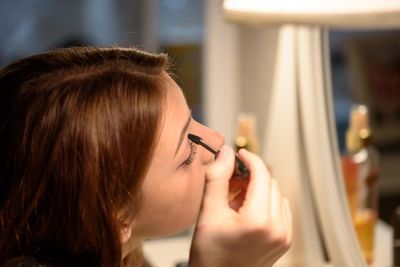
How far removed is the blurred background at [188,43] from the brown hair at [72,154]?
16cm

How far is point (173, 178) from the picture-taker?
2.16ft

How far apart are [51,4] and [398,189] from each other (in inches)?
84.5

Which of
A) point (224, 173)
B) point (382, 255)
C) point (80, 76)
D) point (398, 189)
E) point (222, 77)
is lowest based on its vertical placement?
point (398, 189)

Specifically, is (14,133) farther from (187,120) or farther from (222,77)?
(222,77)

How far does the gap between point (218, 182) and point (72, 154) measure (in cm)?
18

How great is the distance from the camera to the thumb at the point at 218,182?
679mm

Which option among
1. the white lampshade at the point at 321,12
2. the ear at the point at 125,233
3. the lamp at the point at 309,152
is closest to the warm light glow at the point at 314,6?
the white lampshade at the point at 321,12

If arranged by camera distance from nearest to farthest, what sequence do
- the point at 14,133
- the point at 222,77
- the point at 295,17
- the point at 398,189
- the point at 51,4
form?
the point at 14,133 < the point at 295,17 < the point at 222,77 < the point at 398,189 < the point at 51,4

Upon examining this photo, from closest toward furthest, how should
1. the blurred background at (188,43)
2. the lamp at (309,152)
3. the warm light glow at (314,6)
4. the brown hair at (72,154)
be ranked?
1. the brown hair at (72,154)
2. the warm light glow at (314,6)
3. the lamp at (309,152)
4. the blurred background at (188,43)

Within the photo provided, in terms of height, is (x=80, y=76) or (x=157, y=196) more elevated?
(x=80, y=76)

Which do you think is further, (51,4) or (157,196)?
(51,4)

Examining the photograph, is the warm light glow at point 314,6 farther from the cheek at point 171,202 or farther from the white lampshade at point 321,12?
the cheek at point 171,202

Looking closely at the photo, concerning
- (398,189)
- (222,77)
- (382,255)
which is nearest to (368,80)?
(398,189)

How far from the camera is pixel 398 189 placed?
187cm
